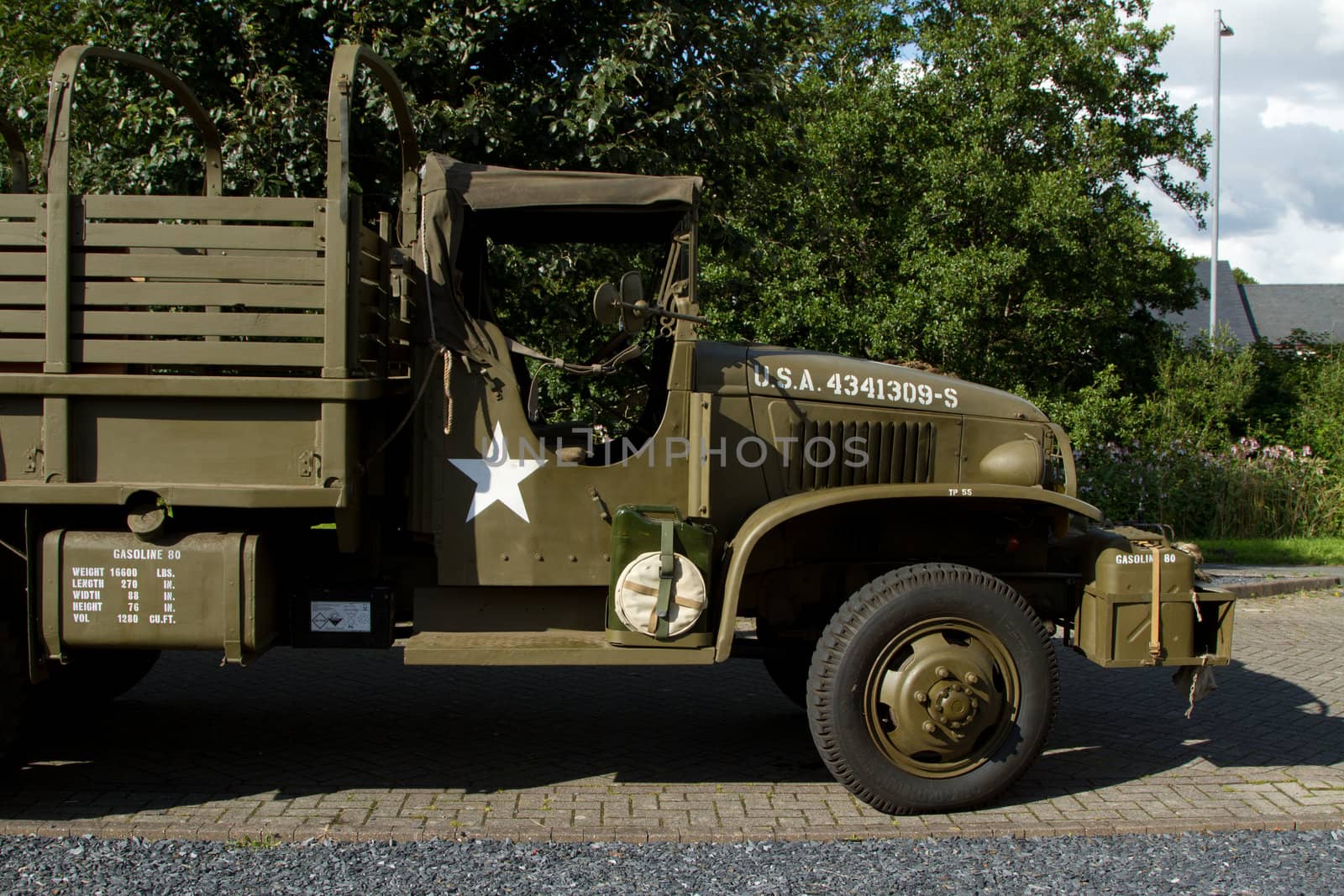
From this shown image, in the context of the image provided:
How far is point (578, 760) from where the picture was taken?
17.2ft

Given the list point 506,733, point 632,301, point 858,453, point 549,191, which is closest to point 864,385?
point 858,453

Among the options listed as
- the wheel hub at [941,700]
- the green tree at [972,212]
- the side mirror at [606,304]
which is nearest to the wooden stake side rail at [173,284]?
the side mirror at [606,304]

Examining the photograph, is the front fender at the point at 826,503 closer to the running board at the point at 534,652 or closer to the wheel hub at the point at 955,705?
the running board at the point at 534,652

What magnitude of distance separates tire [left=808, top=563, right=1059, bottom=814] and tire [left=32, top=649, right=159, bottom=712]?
3.33m

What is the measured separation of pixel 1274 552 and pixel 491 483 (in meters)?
11.0

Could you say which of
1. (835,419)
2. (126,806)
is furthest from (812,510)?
(126,806)

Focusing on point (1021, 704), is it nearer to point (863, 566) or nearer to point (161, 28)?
point (863, 566)

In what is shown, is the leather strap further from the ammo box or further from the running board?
the ammo box

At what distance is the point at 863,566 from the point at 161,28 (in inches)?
230

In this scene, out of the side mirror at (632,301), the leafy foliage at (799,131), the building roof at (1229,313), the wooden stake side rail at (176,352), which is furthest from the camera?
the building roof at (1229,313)

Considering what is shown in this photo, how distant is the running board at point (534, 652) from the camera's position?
4.36 m

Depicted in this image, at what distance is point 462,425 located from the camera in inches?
180

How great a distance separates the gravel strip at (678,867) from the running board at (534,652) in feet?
2.17

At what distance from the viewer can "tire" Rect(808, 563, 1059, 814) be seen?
448 cm
